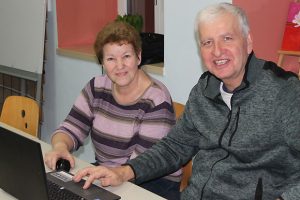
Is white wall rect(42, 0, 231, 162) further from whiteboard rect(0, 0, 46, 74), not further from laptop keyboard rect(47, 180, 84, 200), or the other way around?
laptop keyboard rect(47, 180, 84, 200)

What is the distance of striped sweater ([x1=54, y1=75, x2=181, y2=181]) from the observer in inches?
77.4

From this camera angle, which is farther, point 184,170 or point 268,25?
point 268,25

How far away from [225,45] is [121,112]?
661mm

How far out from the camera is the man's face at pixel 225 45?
1539mm

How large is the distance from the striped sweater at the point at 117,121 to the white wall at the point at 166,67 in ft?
2.02

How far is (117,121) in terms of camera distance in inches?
80.7

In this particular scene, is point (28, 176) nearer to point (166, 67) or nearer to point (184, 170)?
point (184, 170)

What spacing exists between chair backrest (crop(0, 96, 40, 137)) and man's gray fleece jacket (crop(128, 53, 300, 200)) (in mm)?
878

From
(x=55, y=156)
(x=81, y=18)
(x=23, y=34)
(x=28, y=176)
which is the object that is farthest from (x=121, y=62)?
(x=23, y=34)

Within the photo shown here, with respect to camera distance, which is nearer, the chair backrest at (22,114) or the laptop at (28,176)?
the laptop at (28,176)

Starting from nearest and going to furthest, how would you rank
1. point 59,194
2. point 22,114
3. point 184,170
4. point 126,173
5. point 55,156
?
point 59,194 → point 126,173 → point 55,156 → point 184,170 → point 22,114

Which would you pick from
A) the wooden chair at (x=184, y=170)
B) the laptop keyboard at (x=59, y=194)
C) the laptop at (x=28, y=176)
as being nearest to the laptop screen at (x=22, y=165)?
the laptop at (x=28, y=176)

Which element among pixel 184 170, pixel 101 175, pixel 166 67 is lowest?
pixel 184 170

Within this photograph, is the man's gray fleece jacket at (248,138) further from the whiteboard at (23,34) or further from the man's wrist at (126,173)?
the whiteboard at (23,34)
